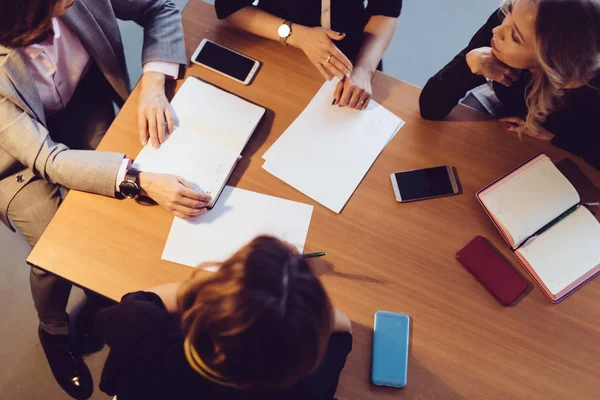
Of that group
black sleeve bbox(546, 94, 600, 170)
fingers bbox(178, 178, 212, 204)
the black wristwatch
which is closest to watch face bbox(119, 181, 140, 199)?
the black wristwatch

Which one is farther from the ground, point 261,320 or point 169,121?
point 261,320

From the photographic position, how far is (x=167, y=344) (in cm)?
90

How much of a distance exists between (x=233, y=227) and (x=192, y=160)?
0.63 ft

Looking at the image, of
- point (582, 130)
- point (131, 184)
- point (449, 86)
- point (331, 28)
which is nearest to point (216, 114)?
point (131, 184)

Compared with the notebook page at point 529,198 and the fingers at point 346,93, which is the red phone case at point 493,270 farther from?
the fingers at point 346,93

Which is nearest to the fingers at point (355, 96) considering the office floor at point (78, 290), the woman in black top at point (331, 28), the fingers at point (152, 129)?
the woman in black top at point (331, 28)

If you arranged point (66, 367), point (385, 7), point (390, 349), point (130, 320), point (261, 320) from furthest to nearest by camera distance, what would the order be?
1. point (66, 367)
2. point (385, 7)
3. point (390, 349)
4. point (130, 320)
5. point (261, 320)

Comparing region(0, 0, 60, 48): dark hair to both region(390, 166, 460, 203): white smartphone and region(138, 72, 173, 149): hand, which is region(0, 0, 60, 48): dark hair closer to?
region(138, 72, 173, 149): hand

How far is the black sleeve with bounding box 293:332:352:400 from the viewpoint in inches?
35.4

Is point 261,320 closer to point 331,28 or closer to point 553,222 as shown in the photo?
point 553,222

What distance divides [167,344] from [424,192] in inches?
27.0

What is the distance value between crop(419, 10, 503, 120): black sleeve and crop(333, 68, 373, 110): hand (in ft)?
0.48

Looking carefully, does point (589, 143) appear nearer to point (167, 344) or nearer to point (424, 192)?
point (424, 192)

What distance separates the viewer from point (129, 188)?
3.62ft
